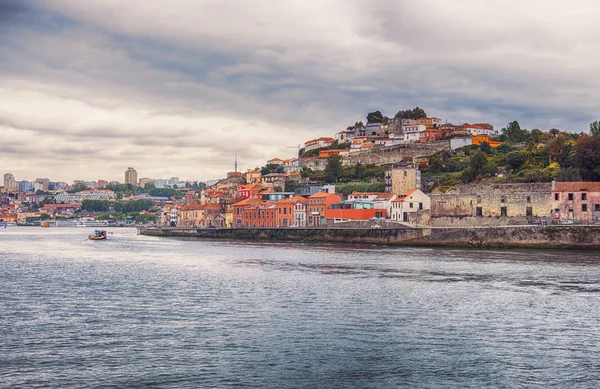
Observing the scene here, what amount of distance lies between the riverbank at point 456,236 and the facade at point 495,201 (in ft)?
16.1

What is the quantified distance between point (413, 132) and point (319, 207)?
3689cm

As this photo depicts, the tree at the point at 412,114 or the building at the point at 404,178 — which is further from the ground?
the tree at the point at 412,114

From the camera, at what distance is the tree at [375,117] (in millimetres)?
126062

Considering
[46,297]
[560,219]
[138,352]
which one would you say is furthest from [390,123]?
[138,352]

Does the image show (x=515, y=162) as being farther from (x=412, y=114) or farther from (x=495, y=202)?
(x=412, y=114)

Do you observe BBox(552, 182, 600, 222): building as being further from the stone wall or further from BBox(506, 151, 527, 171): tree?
the stone wall

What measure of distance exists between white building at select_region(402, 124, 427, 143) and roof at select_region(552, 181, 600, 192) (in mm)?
50313

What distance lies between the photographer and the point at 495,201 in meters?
58.3

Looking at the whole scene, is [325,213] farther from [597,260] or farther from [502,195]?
[597,260]

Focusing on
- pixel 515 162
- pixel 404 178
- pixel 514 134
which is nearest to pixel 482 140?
pixel 514 134

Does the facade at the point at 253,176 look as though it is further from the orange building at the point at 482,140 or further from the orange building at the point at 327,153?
the orange building at the point at 482,140

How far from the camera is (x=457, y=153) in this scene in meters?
94.8

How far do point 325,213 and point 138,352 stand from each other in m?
56.9

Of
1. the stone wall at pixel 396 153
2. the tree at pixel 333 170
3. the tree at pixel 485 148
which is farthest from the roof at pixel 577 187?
the stone wall at pixel 396 153
